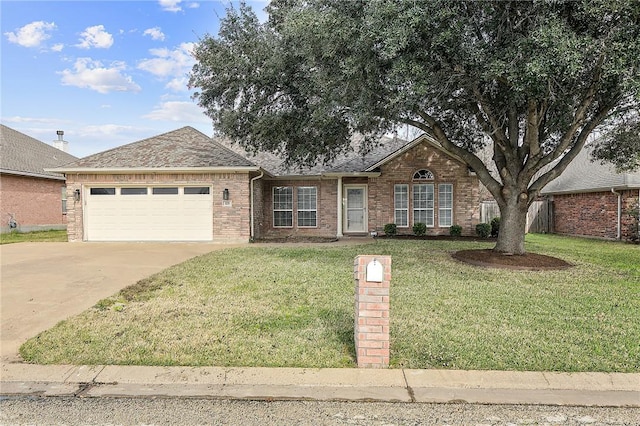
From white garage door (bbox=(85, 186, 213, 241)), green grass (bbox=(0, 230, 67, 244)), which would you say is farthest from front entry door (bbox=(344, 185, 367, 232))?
green grass (bbox=(0, 230, 67, 244))

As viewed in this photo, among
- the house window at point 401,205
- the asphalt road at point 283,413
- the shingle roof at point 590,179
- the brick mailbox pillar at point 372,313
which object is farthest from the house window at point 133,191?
the shingle roof at point 590,179

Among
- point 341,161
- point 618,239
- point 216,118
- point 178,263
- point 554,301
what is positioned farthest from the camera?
point 341,161

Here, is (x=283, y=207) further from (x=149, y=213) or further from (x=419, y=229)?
(x=419, y=229)

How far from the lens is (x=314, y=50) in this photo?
8023 mm

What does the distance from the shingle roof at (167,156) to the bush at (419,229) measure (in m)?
6.86

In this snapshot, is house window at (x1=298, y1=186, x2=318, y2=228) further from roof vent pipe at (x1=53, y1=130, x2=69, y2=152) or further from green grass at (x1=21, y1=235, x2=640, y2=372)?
roof vent pipe at (x1=53, y1=130, x2=69, y2=152)

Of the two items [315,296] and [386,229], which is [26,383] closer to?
[315,296]

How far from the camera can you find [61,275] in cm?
806

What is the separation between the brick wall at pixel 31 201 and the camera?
57.4 feet

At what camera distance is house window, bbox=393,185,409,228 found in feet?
52.7

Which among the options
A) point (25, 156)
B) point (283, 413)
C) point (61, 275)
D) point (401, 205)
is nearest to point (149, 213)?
point (61, 275)

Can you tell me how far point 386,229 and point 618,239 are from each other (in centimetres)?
913

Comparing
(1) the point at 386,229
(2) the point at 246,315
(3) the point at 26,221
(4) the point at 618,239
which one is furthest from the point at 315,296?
(3) the point at 26,221

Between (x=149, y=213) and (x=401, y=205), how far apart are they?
994cm
